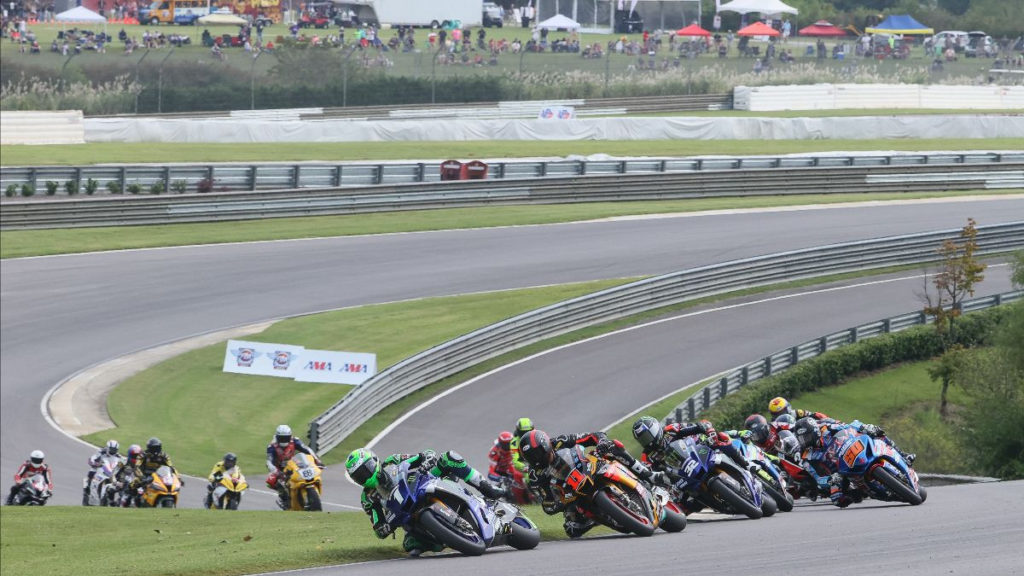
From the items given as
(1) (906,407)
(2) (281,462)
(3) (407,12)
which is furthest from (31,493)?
(3) (407,12)

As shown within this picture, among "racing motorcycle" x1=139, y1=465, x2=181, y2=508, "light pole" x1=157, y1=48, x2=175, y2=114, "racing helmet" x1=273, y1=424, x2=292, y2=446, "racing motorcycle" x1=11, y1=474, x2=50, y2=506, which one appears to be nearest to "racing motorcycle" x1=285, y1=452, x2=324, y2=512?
"racing helmet" x1=273, y1=424, x2=292, y2=446

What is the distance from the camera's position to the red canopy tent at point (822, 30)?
80125mm

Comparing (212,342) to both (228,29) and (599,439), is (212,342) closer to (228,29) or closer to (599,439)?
(599,439)

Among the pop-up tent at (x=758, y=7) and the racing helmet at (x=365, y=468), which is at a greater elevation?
the pop-up tent at (x=758, y=7)

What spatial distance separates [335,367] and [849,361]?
11967 millimetres

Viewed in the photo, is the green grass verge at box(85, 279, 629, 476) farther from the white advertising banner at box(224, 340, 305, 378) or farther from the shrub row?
the shrub row

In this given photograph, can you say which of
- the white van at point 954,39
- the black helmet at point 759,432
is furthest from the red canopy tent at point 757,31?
the black helmet at point 759,432

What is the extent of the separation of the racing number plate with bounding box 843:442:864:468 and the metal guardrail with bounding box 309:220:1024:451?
40.7 ft

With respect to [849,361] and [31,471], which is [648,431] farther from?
[849,361]

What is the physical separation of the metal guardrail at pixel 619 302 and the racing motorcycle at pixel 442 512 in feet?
41.6

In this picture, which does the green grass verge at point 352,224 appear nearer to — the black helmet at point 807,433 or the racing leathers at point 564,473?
the black helmet at point 807,433

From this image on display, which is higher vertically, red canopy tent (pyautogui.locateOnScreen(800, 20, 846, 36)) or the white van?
red canopy tent (pyautogui.locateOnScreen(800, 20, 846, 36))

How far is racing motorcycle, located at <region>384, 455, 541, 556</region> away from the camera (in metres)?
12.0

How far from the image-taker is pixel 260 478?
77.9 feet
